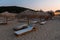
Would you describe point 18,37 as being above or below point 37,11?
below

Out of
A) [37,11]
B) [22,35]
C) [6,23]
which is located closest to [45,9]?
[37,11]

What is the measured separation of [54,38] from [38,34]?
41 centimetres

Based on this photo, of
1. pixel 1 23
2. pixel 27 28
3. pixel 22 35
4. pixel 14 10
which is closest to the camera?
pixel 22 35

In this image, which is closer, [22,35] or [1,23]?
[22,35]

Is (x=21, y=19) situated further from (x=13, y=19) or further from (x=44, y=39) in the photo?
(x=44, y=39)

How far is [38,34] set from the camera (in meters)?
3.10

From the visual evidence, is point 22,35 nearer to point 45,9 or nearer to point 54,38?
point 54,38

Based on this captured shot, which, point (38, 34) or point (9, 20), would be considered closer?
point (38, 34)

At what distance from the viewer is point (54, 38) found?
2.81m

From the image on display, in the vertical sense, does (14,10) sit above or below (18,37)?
above

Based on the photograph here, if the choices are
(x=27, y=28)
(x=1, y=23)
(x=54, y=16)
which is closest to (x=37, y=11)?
(x=54, y=16)

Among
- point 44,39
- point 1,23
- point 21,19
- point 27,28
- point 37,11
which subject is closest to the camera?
point 44,39

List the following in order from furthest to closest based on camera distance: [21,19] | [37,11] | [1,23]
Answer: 1. [37,11]
2. [21,19]
3. [1,23]

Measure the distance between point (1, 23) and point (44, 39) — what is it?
5.67 feet
